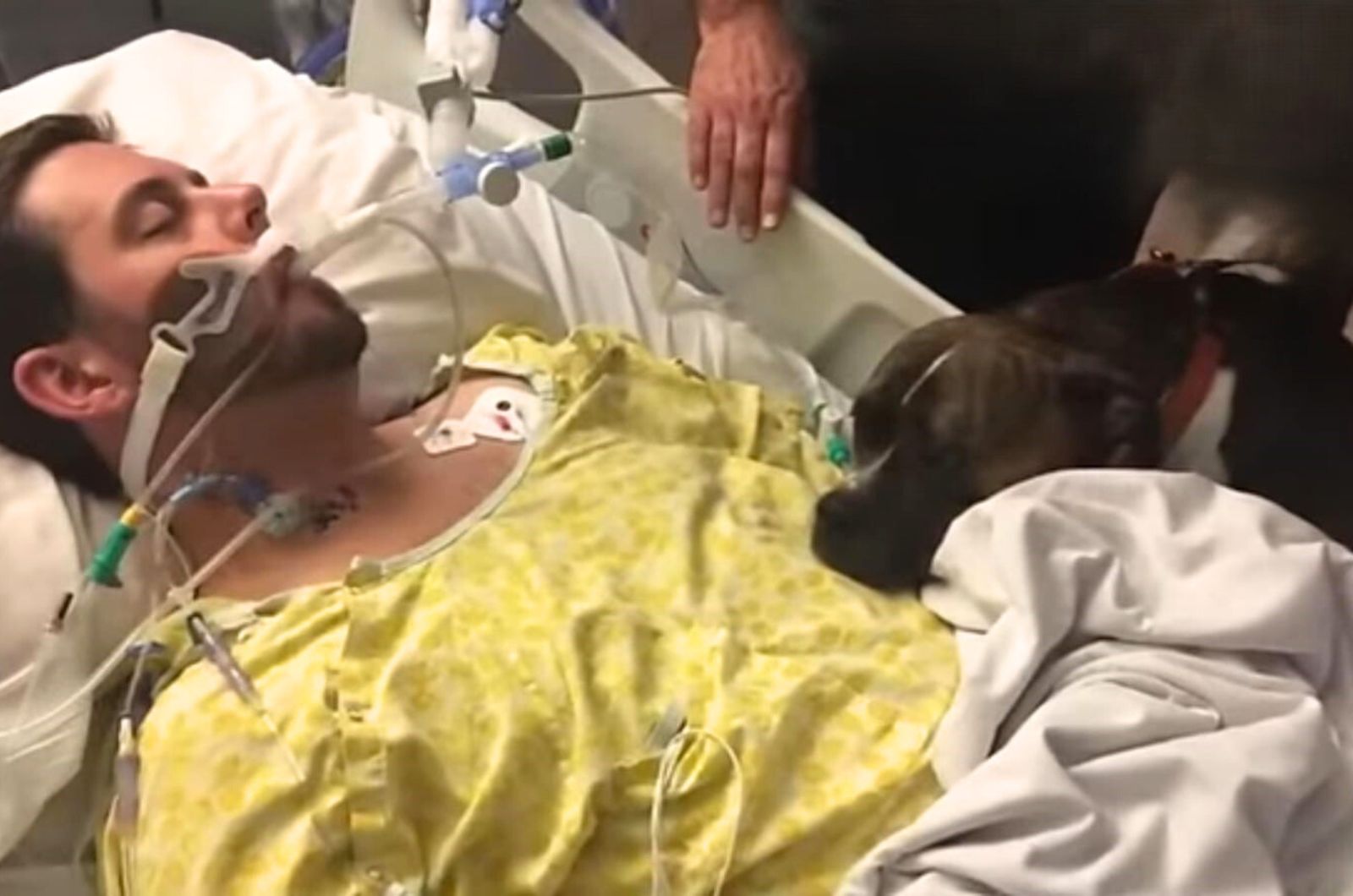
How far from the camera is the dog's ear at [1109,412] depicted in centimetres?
162

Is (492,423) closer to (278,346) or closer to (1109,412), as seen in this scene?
(278,346)

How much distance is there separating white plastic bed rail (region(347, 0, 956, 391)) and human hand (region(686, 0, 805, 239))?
2cm

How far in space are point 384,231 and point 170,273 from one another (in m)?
0.26

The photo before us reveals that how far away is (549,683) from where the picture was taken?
4.49 feet

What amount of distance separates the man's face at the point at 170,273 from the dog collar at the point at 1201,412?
0.66m

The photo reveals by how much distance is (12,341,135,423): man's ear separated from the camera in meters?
1.54

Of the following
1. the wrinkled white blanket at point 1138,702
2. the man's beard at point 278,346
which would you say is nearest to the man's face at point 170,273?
the man's beard at point 278,346

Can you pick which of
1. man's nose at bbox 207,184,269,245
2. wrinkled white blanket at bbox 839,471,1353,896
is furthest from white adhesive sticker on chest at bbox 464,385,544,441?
wrinkled white blanket at bbox 839,471,1353,896

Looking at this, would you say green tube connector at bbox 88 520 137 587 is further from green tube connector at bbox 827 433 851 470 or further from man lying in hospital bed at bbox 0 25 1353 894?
green tube connector at bbox 827 433 851 470

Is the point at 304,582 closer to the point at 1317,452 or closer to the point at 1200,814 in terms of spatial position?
the point at 1200,814

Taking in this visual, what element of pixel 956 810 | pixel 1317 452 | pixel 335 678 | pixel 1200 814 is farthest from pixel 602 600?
pixel 1317 452

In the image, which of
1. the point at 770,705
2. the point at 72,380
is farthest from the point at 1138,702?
the point at 72,380

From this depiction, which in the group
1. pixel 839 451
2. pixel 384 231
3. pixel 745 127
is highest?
pixel 745 127

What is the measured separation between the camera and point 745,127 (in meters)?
1.74
